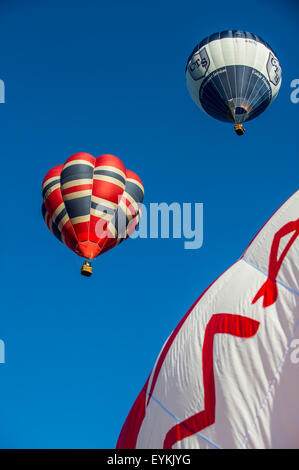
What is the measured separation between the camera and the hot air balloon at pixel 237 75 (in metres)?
11.6

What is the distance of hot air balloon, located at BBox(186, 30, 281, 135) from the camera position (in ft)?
37.9

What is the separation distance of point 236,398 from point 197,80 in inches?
408

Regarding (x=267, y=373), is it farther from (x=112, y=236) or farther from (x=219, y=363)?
(x=112, y=236)

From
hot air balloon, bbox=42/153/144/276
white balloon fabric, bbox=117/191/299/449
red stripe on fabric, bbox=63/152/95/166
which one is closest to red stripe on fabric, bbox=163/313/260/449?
white balloon fabric, bbox=117/191/299/449

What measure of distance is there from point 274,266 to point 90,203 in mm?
8144

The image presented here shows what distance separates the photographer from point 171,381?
416 cm

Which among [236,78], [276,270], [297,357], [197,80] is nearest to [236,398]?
[297,357]

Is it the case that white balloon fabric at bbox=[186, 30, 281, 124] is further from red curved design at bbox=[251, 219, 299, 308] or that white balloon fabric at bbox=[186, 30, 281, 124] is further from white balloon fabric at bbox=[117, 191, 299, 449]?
red curved design at bbox=[251, 219, 299, 308]

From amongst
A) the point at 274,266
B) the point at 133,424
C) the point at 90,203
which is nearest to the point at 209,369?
the point at 274,266

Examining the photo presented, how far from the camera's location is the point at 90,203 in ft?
38.1

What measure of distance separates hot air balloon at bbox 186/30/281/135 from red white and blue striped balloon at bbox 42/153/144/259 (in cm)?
300

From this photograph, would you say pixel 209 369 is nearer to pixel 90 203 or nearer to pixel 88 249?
pixel 88 249

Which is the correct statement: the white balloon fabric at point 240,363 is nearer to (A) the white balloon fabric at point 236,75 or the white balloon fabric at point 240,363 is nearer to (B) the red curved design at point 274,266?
(B) the red curved design at point 274,266

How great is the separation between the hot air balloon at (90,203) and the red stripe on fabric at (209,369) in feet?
24.9
